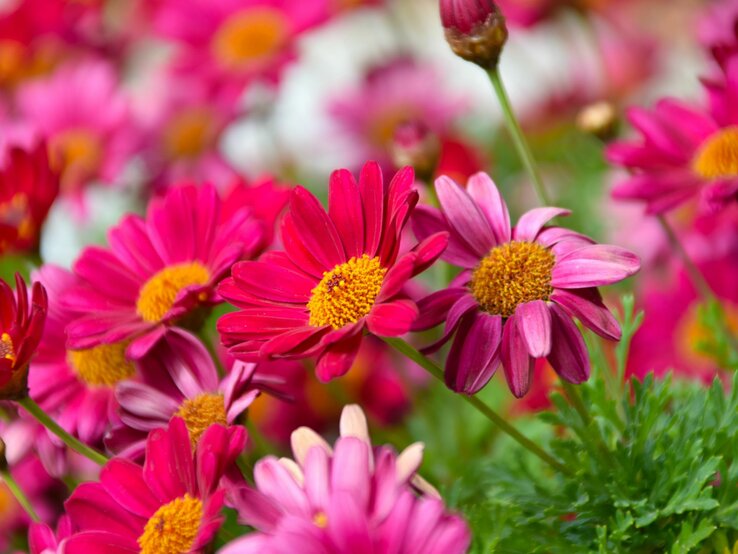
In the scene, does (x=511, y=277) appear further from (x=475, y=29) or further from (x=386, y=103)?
(x=386, y=103)

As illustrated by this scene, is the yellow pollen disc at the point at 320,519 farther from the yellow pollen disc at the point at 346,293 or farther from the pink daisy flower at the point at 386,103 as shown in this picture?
the pink daisy flower at the point at 386,103

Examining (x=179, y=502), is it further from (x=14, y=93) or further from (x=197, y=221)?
(x=14, y=93)

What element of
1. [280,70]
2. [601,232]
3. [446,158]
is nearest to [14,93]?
[280,70]

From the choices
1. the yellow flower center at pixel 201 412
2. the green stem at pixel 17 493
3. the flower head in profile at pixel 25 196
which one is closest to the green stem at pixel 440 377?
the yellow flower center at pixel 201 412

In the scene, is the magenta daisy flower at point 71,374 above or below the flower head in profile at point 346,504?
above

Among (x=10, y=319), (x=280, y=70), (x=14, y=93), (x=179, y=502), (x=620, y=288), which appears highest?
(x=14, y=93)

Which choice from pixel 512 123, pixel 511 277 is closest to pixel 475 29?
pixel 512 123

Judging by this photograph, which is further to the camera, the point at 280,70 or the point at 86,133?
the point at 86,133
